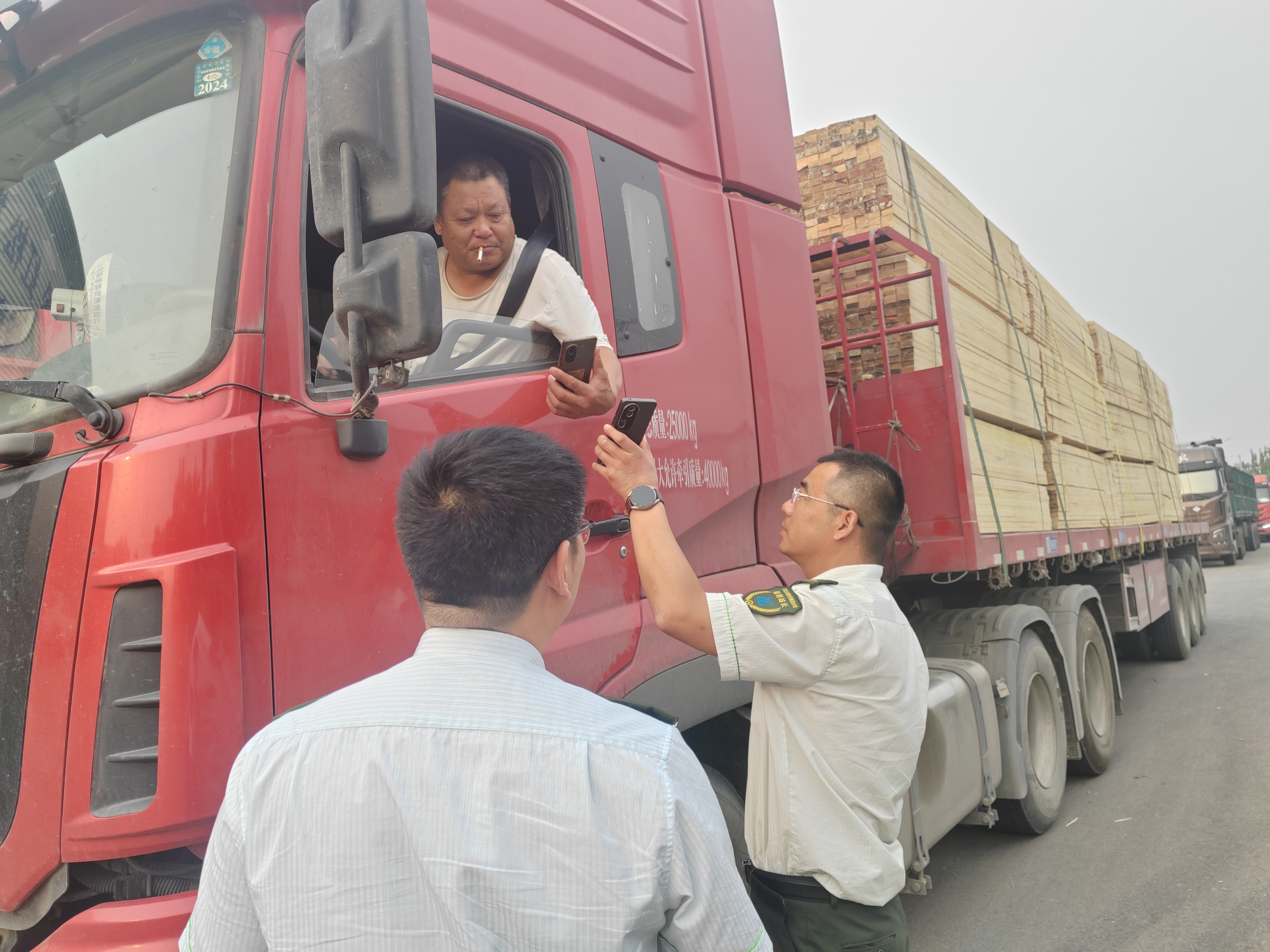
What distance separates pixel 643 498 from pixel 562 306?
0.52m

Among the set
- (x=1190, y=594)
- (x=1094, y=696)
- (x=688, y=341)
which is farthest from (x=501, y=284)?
(x=1190, y=594)

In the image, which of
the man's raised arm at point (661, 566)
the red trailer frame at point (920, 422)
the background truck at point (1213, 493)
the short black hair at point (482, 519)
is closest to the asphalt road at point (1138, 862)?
the red trailer frame at point (920, 422)

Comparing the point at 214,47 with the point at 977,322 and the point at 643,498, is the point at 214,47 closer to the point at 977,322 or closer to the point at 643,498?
the point at 643,498

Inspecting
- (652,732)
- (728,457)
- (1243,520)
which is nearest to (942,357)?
(728,457)

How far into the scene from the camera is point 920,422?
3.91m

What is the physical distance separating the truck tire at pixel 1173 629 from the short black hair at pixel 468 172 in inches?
355

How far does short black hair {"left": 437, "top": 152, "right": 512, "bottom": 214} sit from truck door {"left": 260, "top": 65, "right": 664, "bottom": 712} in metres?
0.08

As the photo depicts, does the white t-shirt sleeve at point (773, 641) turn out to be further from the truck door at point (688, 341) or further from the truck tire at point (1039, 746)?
the truck tire at point (1039, 746)

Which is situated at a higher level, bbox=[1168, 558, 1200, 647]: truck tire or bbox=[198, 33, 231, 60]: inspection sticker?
bbox=[198, 33, 231, 60]: inspection sticker

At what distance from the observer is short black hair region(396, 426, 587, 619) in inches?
42.0

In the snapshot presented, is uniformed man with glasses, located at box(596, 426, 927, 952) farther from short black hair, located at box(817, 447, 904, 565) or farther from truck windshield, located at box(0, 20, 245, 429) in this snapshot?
truck windshield, located at box(0, 20, 245, 429)

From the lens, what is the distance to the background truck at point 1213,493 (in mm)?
21797

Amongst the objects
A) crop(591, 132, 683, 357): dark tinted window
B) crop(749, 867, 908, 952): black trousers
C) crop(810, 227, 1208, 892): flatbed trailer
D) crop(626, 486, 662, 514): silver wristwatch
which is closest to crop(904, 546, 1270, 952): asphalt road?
crop(810, 227, 1208, 892): flatbed trailer

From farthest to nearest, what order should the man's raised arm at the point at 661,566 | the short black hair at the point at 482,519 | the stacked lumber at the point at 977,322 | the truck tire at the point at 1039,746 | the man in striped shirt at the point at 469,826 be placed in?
the truck tire at the point at 1039,746 < the stacked lumber at the point at 977,322 < the man's raised arm at the point at 661,566 < the short black hair at the point at 482,519 < the man in striped shirt at the point at 469,826
